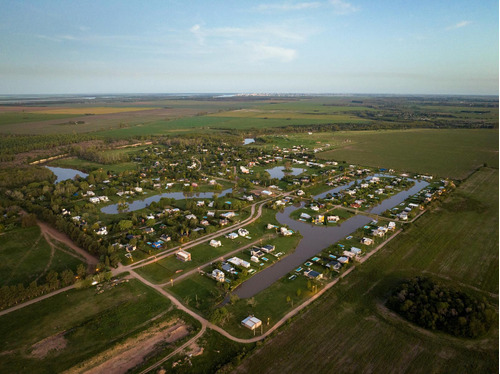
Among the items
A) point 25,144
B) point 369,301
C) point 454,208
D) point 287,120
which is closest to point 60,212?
point 369,301

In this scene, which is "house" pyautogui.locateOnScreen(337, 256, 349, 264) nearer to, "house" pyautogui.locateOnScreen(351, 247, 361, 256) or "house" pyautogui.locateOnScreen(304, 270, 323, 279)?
"house" pyautogui.locateOnScreen(351, 247, 361, 256)

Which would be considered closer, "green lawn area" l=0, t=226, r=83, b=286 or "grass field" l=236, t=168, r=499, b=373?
"grass field" l=236, t=168, r=499, b=373

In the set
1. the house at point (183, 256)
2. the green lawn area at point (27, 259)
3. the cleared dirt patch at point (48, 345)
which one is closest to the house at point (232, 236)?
the house at point (183, 256)

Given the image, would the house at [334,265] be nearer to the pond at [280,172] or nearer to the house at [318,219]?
the house at [318,219]

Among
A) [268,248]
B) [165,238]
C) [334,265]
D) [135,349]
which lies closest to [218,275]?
[268,248]

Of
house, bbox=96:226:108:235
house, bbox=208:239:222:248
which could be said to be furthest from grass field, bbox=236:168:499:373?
house, bbox=96:226:108:235
